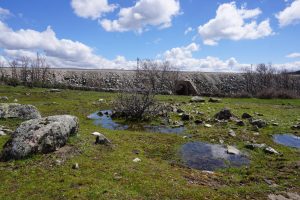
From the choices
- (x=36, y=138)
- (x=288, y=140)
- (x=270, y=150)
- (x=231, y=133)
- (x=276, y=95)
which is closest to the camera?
(x=36, y=138)

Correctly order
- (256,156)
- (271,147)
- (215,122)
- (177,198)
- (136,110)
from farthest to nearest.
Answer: (136,110) → (215,122) → (271,147) → (256,156) → (177,198)

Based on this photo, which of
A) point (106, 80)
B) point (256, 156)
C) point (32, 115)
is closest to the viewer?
point (256, 156)

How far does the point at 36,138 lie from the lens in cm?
1294

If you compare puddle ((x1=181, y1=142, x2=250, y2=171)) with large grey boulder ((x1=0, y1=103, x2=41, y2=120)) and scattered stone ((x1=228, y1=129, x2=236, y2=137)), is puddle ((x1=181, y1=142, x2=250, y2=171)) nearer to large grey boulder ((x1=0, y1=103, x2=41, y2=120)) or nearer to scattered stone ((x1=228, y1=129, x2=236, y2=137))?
scattered stone ((x1=228, y1=129, x2=236, y2=137))

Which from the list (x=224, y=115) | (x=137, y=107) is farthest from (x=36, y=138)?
(x=224, y=115)

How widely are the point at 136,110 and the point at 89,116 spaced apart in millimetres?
4398

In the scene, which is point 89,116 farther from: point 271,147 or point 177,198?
point 177,198

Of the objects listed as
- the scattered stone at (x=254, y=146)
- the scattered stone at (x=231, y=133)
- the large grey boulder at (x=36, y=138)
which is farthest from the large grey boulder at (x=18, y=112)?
the scattered stone at (x=254, y=146)

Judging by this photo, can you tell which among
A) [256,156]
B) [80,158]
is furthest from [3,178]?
[256,156]

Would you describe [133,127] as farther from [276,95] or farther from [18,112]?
[276,95]

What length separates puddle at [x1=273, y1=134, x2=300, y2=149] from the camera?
19.2m

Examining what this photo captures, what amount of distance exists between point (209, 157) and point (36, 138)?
26.7 ft

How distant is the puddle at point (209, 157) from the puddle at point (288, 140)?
15.6 feet

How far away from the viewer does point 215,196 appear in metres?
10.7
